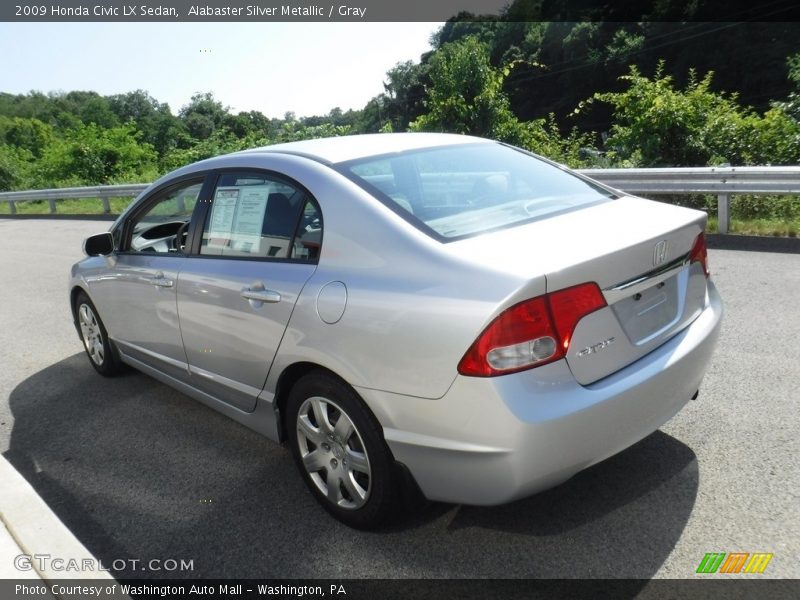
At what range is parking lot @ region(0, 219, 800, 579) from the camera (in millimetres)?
2648

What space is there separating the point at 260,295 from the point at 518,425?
1.43 meters

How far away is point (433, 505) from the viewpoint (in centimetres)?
304

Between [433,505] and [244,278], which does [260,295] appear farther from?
[433,505]

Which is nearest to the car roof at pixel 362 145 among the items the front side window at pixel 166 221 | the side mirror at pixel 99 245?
the front side window at pixel 166 221

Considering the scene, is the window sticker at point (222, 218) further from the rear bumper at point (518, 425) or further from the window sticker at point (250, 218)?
the rear bumper at point (518, 425)

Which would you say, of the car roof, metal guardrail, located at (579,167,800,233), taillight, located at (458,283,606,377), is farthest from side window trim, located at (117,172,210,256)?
metal guardrail, located at (579,167,800,233)

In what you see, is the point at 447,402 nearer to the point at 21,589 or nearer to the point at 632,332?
the point at 632,332

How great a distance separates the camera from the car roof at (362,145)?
11.0 feet

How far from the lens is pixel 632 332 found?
8.53 feet

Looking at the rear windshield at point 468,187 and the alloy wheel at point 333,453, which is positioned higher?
the rear windshield at point 468,187

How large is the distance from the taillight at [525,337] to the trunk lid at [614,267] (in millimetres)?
48

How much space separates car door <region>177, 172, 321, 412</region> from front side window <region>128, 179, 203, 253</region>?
272 millimetres

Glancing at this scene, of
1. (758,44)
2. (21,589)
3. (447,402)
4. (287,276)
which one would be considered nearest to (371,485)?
(447,402)

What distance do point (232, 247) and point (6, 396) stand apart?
2.81 metres
